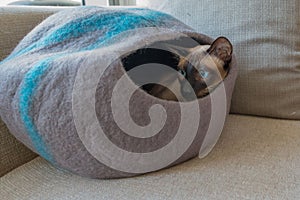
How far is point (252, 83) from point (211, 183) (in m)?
0.36

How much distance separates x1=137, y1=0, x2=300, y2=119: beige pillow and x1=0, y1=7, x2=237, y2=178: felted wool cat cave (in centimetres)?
17

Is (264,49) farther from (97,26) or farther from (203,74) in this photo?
(97,26)

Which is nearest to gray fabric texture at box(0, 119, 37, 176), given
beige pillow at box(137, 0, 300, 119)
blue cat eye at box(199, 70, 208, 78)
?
blue cat eye at box(199, 70, 208, 78)

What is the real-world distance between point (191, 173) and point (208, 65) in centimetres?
24

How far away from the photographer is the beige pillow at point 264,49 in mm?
780

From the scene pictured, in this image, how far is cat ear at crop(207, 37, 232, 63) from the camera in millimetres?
671

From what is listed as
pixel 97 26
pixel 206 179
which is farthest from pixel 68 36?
pixel 206 179

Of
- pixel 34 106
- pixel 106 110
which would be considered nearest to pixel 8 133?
pixel 34 106

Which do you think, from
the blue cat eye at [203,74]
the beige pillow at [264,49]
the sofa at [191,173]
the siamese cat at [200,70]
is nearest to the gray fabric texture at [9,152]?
the sofa at [191,173]

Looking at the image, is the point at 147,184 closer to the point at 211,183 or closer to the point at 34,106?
the point at 211,183

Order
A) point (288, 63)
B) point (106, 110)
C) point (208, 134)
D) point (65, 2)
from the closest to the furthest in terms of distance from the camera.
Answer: point (106, 110) < point (208, 134) < point (288, 63) < point (65, 2)

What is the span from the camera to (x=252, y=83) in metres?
0.81

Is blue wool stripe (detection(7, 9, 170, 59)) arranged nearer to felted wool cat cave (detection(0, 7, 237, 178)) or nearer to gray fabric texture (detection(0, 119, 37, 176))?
felted wool cat cave (detection(0, 7, 237, 178))

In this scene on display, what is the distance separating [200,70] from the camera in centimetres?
69
